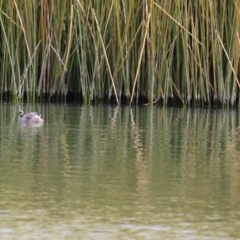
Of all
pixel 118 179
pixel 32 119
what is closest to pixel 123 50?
pixel 32 119

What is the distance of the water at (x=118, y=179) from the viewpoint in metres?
5.11

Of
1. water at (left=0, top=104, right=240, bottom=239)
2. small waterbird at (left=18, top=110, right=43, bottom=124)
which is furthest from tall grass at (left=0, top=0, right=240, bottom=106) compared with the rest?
small waterbird at (left=18, top=110, right=43, bottom=124)

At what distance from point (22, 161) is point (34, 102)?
5.97 meters

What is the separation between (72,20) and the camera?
13.2 meters

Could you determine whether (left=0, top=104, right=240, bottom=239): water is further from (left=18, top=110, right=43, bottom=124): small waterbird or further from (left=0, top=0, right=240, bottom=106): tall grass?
(left=0, top=0, right=240, bottom=106): tall grass

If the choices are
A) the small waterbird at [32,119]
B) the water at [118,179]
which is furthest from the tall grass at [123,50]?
the small waterbird at [32,119]

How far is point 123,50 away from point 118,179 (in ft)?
23.1

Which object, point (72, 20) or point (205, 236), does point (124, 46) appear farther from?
point (205, 236)

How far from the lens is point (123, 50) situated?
13516 millimetres

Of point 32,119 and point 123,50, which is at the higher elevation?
point 123,50

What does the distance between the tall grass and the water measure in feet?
7.35

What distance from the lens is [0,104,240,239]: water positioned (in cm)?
511

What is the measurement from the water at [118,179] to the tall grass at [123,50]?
7.35ft

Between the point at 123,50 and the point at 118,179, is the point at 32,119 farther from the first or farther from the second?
the point at 118,179
